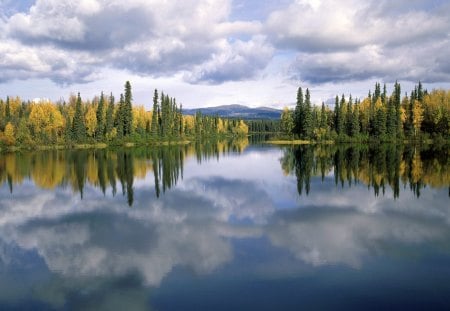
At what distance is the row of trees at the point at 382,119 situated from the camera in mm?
99125

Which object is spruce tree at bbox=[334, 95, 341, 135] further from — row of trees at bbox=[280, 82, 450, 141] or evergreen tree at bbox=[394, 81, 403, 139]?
evergreen tree at bbox=[394, 81, 403, 139]

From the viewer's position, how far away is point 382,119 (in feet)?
325

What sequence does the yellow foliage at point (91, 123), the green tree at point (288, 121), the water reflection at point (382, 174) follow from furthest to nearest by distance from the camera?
the green tree at point (288, 121) → the yellow foliage at point (91, 123) → the water reflection at point (382, 174)

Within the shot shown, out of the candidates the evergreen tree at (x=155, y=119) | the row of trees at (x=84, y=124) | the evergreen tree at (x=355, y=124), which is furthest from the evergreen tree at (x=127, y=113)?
the evergreen tree at (x=355, y=124)

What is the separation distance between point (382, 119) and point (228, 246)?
300 ft

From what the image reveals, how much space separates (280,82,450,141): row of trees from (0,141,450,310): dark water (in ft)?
234

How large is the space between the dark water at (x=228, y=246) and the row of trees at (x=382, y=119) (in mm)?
71344

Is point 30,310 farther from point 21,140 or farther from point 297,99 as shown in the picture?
point 297,99

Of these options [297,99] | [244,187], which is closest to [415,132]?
[297,99]

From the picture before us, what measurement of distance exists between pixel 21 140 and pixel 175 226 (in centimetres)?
7965

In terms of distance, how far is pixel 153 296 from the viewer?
12562mm

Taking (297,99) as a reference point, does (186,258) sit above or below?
below

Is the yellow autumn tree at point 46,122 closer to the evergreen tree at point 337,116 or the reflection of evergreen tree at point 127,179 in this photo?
the reflection of evergreen tree at point 127,179

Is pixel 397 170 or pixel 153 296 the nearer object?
pixel 153 296
